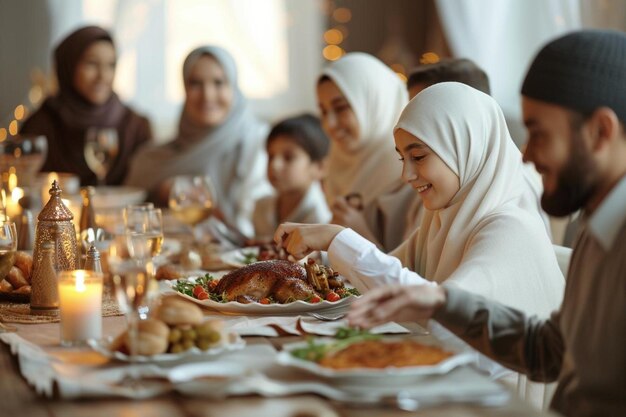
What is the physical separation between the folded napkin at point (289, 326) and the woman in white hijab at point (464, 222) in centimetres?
22

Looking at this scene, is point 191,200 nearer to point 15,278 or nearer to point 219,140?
point 15,278

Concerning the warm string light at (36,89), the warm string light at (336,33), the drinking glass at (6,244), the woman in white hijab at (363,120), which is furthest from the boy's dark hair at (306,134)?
the warm string light at (36,89)

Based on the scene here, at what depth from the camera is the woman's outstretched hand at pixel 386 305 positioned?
1.57 m

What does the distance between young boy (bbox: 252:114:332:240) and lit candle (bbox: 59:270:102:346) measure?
6.66ft

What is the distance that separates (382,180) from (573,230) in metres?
0.72

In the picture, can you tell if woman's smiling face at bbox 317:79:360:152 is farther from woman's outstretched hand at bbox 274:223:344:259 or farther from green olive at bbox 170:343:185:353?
green olive at bbox 170:343:185:353

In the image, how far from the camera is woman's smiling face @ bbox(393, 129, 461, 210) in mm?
2277

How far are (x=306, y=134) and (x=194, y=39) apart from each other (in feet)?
10.8

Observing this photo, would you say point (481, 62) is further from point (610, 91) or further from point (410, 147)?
point (610, 91)

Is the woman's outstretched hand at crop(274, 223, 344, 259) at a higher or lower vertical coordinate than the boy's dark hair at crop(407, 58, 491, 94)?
lower

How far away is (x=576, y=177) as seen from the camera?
1.54 m

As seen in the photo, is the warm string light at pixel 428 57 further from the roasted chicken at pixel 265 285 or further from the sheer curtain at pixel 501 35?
the roasted chicken at pixel 265 285

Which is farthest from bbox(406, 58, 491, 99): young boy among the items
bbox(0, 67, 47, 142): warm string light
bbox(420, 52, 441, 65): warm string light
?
bbox(0, 67, 47, 142): warm string light

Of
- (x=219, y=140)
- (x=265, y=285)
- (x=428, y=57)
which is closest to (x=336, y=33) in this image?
(x=428, y=57)
